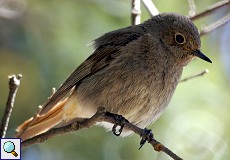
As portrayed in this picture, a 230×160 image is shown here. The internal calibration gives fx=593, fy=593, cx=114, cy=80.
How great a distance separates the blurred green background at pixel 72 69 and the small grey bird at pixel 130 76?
0.64 metres

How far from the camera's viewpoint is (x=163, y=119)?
21.1 ft

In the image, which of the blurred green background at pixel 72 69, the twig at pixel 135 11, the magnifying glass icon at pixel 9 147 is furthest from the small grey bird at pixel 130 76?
the blurred green background at pixel 72 69

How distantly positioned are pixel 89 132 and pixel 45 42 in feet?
3.84

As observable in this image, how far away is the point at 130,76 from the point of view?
5.34 m

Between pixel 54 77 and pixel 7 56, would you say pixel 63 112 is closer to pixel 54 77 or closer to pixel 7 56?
pixel 54 77

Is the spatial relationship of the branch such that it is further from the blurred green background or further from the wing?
the blurred green background

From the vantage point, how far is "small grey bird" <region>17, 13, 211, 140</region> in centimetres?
536

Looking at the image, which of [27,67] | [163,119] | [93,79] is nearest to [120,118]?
[93,79]

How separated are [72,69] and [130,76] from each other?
51.8 inches

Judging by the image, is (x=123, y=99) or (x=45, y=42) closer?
(x=123, y=99)

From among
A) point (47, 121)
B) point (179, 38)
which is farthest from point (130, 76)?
point (47, 121)

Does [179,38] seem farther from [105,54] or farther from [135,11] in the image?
[105,54]

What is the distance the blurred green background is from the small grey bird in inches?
25.3

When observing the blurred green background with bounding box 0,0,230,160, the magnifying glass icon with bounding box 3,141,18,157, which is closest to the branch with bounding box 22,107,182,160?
the magnifying glass icon with bounding box 3,141,18,157
